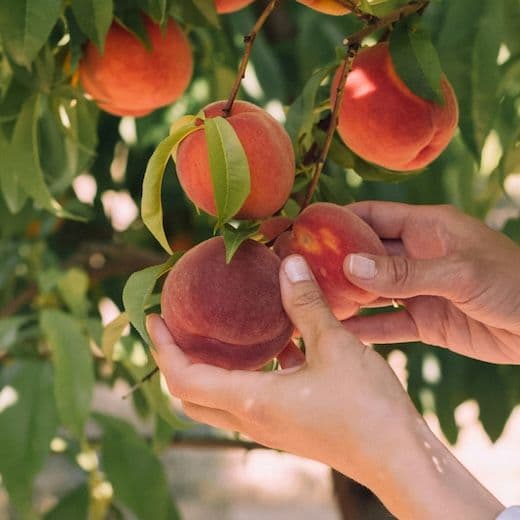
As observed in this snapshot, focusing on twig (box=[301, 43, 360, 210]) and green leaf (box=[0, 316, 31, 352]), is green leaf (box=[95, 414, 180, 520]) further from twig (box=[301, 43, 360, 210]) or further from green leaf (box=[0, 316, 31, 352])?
twig (box=[301, 43, 360, 210])

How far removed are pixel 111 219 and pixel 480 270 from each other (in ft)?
2.82

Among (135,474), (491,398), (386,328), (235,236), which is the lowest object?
(135,474)

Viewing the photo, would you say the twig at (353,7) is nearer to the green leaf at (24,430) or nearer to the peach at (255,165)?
the peach at (255,165)

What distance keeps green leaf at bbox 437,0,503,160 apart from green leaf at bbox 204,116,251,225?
29 cm

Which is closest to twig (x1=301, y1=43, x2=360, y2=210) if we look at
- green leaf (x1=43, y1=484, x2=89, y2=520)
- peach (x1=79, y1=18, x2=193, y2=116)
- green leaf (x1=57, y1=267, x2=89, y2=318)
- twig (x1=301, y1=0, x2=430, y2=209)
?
twig (x1=301, y1=0, x2=430, y2=209)

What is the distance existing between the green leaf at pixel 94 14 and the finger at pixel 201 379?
0.80 ft

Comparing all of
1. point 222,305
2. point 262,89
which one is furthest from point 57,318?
point 222,305

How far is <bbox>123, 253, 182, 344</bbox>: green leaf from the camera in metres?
0.72

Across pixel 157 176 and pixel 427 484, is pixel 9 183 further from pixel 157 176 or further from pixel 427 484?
pixel 427 484

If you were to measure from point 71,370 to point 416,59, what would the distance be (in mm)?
566

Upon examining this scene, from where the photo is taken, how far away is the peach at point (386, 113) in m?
0.85

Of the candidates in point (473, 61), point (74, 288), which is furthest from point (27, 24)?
point (74, 288)

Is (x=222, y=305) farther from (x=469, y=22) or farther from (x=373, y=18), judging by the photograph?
(x=469, y=22)

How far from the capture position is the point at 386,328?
1.00 m
